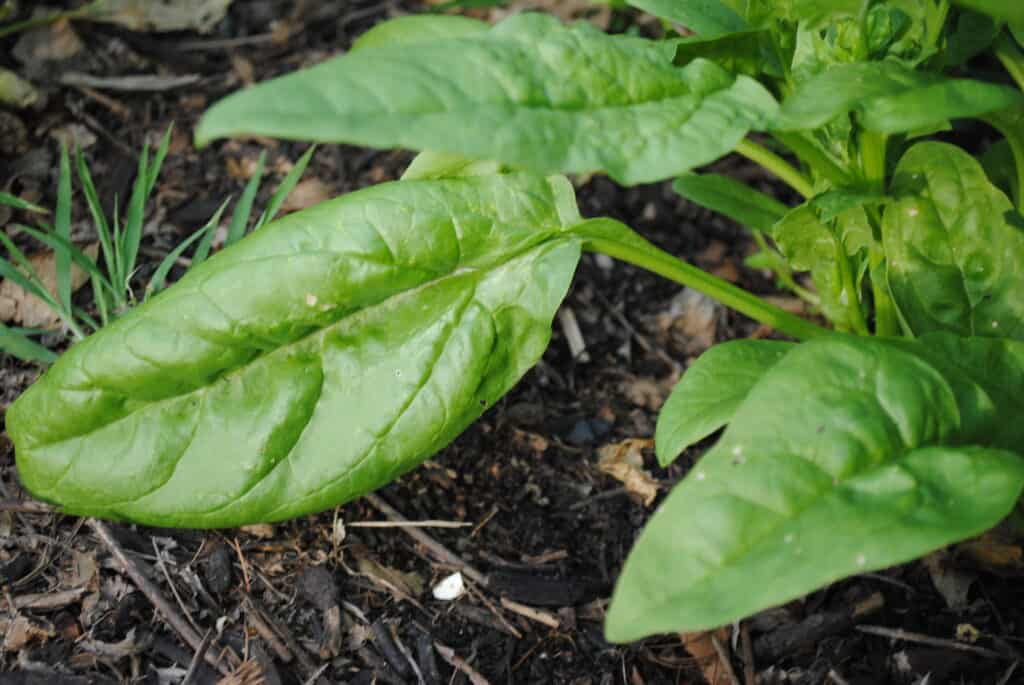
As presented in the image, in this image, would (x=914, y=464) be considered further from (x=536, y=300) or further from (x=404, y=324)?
(x=404, y=324)

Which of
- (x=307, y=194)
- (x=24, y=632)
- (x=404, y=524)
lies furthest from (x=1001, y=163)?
(x=24, y=632)

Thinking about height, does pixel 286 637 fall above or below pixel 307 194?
below

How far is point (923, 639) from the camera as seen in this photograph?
5.69ft

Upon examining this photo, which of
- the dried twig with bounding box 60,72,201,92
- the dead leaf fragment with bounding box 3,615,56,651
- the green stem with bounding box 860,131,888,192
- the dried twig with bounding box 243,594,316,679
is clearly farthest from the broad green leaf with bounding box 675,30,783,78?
the dried twig with bounding box 60,72,201,92

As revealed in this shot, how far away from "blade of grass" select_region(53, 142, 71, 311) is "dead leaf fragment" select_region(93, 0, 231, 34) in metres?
0.75

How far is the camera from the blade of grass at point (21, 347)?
1.87 m

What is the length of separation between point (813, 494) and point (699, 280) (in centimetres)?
71

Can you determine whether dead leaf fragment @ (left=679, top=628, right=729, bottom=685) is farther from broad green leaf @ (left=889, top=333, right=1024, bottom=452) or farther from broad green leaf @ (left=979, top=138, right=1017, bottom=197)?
broad green leaf @ (left=979, top=138, right=1017, bottom=197)

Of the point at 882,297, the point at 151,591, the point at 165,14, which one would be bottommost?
the point at 151,591

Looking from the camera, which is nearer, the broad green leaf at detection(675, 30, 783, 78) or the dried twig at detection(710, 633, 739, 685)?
the broad green leaf at detection(675, 30, 783, 78)

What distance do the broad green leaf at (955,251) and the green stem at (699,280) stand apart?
0.79 feet

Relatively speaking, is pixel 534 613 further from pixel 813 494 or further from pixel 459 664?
pixel 813 494

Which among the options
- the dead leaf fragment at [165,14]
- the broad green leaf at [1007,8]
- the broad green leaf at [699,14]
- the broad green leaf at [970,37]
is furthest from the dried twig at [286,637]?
the dead leaf fragment at [165,14]

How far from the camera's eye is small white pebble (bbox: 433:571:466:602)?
5.92 feet
